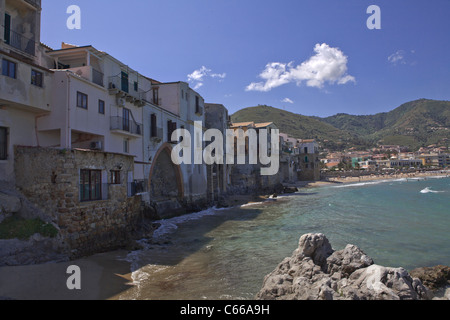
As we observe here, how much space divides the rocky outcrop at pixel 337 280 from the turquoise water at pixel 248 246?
1.88 m

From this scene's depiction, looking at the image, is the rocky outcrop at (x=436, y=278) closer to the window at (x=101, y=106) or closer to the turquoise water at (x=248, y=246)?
the turquoise water at (x=248, y=246)

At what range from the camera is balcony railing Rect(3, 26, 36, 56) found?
16641 mm

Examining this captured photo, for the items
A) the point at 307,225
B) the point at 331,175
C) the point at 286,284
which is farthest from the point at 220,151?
the point at 331,175

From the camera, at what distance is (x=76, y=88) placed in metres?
17.3

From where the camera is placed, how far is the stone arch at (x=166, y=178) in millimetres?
29031

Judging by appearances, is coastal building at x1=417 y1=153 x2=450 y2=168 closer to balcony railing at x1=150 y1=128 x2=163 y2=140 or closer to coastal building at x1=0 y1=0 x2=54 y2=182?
balcony railing at x1=150 y1=128 x2=163 y2=140

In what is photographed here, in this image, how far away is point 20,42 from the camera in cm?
1730

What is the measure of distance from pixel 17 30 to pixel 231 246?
701 inches

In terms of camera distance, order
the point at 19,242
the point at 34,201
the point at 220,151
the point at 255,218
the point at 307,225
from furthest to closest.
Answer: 1. the point at 220,151
2. the point at 255,218
3. the point at 307,225
4. the point at 34,201
5. the point at 19,242

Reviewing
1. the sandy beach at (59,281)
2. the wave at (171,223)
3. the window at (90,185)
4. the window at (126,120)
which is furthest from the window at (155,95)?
the sandy beach at (59,281)

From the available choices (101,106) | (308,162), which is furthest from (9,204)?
(308,162)

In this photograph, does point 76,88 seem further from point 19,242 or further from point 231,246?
point 231,246

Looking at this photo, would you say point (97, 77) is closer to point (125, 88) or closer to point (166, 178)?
point (125, 88)

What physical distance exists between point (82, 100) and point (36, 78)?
9.37 ft
